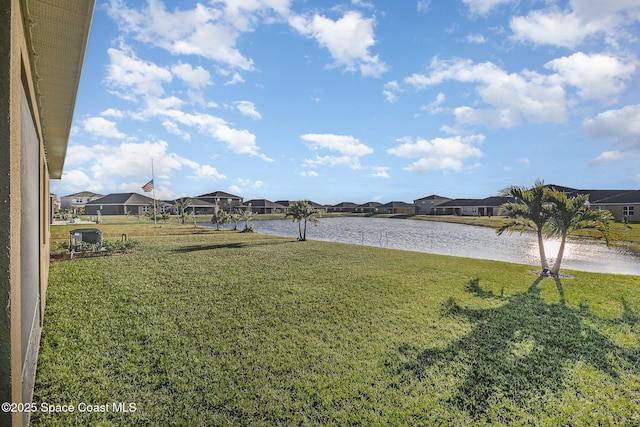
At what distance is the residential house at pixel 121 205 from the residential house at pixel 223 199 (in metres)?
16.2

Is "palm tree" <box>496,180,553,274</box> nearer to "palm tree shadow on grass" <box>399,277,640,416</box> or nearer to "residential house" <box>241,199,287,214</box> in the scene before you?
"palm tree shadow on grass" <box>399,277,640,416</box>

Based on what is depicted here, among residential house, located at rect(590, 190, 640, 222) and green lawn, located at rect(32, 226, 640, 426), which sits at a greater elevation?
residential house, located at rect(590, 190, 640, 222)

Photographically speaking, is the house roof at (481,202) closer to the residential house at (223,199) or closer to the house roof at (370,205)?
the house roof at (370,205)

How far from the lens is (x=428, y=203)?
97.1 meters

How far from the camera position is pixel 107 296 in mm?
9445

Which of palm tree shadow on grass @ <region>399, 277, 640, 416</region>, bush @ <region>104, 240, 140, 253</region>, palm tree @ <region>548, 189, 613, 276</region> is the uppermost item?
palm tree @ <region>548, 189, 613, 276</region>

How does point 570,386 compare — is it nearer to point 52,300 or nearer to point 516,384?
point 516,384

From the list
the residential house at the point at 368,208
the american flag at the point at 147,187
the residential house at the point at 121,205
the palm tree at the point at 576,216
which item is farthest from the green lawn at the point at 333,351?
the residential house at the point at 368,208

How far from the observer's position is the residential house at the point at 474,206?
76.1 m

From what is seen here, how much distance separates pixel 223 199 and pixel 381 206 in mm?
52430

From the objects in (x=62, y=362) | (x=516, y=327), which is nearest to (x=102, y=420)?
(x=62, y=362)

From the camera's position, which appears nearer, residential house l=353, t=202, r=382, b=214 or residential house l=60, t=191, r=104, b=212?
residential house l=60, t=191, r=104, b=212

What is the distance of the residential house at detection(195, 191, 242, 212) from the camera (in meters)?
89.4

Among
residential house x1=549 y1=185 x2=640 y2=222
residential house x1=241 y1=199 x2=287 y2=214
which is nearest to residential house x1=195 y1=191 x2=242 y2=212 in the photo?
residential house x1=241 y1=199 x2=287 y2=214
